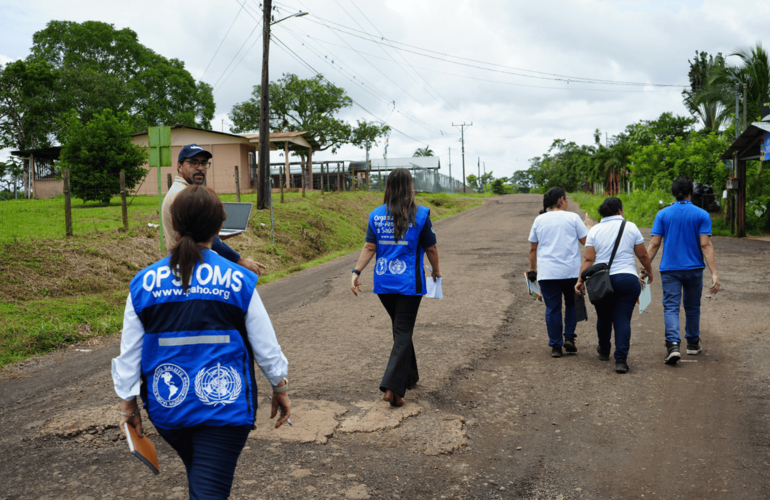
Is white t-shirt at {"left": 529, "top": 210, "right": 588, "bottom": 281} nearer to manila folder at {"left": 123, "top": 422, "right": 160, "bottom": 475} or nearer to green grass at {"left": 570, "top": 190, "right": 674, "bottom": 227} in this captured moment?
manila folder at {"left": 123, "top": 422, "right": 160, "bottom": 475}

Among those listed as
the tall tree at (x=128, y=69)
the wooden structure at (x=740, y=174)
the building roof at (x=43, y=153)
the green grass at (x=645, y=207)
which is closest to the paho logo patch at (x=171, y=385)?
the wooden structure at (x=740, y=174)

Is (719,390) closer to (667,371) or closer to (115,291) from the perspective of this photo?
(667,371)

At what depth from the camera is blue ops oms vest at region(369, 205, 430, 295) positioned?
15.8 feet

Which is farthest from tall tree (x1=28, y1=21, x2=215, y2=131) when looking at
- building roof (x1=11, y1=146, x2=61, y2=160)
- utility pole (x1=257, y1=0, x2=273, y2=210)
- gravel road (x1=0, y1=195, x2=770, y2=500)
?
gravel road (x1=0, y1=195, x2=770, y2=500)

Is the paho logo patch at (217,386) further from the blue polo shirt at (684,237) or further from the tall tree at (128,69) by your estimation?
the tall tree at (128,69)

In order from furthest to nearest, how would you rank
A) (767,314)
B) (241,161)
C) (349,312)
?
(241,161) < (349,312) < (767,314)

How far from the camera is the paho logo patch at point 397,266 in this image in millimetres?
4836

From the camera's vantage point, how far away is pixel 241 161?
3350 cm

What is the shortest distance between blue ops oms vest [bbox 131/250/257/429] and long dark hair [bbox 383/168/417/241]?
260 cm

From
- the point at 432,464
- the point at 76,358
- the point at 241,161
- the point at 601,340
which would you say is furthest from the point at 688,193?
the point at 241,161

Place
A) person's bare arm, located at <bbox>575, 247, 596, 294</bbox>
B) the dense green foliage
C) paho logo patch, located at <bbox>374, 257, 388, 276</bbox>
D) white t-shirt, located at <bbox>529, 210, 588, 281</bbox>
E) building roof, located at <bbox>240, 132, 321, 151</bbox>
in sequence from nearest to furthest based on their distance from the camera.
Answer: paho logo patch, located at <bbox>374, 257, 388, 276</bbox> → person's bare arm, located at <bbox>575, 247, 596, 294</bbox> → white t-shirt, located at <bbox>529, 210, 588, 281</bbox> → the dense green foliage → building roof, located at <bbox>240, 132, 321, 151</bbox>

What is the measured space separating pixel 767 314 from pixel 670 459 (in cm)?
559

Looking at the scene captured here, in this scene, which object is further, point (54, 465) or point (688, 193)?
point (688, 193)

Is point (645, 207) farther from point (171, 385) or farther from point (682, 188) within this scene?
point (171, 385)
